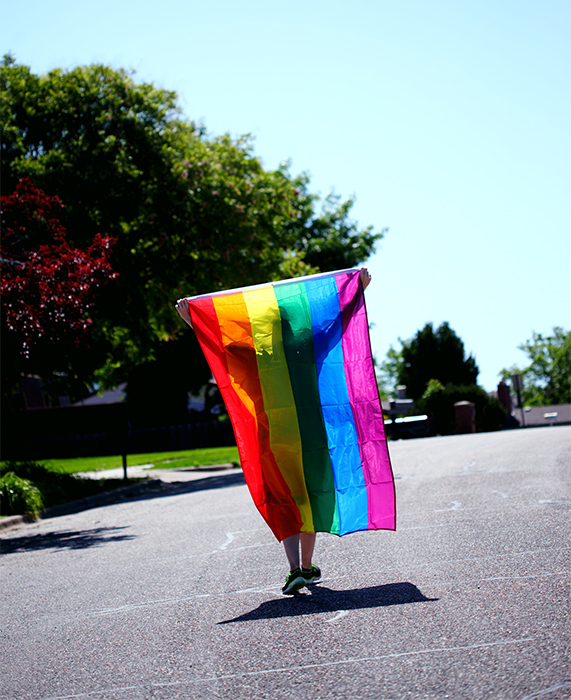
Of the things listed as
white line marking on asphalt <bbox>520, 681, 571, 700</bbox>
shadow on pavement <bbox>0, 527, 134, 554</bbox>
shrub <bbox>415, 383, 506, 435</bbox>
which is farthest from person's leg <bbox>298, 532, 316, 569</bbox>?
shrub <bbox>415, 383, 506, 435</bbox>

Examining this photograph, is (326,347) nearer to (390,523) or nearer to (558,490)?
(390,523)

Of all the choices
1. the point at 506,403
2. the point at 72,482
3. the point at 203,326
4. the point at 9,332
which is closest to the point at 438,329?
the point at 506,403

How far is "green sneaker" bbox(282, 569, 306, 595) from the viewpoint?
223 inches

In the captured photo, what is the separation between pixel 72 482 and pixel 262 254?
9104mm

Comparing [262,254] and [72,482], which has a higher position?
[262,254]

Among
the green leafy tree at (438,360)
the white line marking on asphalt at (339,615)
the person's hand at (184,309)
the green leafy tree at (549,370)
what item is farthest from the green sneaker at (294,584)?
the green leafy tree at (549,370)

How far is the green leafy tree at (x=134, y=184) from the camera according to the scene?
20297 mm

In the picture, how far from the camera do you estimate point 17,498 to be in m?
14.0

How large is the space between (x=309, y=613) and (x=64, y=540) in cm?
657

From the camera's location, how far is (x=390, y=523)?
5.83m

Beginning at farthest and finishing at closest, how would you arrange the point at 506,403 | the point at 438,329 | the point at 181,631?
the point at 438,329
the point at 506,403
the point at 181,631

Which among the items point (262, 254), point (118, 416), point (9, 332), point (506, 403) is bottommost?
point (506, 403)

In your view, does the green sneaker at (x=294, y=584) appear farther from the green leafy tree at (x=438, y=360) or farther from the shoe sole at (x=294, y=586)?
the green leafy tree at (x=438, y=360)

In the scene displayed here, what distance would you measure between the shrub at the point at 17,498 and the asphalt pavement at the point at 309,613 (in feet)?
12.4
